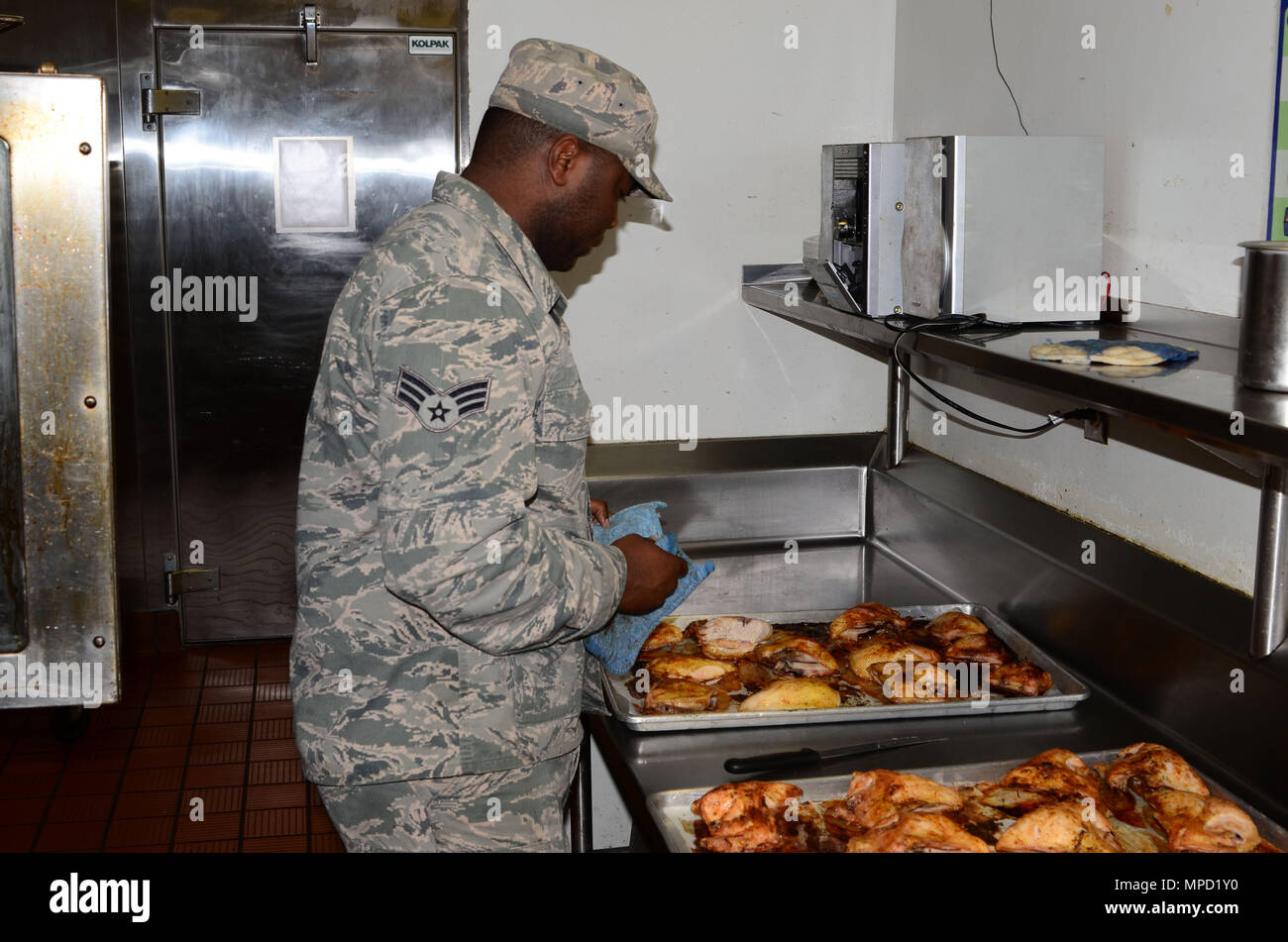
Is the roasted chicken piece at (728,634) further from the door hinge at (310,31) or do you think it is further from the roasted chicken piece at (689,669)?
the door hinge at (310,31)

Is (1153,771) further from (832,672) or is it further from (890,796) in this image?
(832,672)

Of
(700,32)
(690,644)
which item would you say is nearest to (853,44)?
(700,32)

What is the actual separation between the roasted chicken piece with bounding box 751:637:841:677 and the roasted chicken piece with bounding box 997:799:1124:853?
610 mm

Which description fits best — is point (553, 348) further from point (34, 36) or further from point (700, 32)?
point (34, 36)

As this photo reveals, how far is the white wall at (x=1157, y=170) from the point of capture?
6.50 feet

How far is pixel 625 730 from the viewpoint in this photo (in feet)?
6.73

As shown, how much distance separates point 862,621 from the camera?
2.44 meters

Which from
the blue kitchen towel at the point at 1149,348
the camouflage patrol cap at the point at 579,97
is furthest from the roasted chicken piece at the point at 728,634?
the camouflage patrol cap at the point at 579,97

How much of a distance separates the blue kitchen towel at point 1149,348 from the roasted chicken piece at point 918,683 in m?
0.61

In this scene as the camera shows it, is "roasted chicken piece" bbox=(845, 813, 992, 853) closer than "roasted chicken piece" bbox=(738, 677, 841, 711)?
Yes

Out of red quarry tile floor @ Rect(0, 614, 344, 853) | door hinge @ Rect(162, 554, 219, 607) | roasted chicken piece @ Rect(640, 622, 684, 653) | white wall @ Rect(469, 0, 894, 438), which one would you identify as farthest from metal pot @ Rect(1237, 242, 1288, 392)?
door hinge @ Rect(162, 554, 219, 607)

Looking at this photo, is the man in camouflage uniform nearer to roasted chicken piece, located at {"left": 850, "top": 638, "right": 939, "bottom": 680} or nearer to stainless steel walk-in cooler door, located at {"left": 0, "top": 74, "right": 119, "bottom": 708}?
stainless steel walk-in cooler door, located at {"left": 0, "top": 74, "right": 119, "bottom": 708}

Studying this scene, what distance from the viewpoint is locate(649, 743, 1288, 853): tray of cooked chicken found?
1650 millimetres
